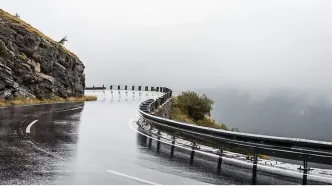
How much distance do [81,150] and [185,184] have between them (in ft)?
14.1

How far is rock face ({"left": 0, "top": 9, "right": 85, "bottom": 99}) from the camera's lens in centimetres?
3070

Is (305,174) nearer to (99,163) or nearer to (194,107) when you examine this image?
(99,163)

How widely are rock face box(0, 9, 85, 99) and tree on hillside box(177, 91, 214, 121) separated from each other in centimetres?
1292

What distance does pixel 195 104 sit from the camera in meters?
41.4

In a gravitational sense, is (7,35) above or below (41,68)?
above

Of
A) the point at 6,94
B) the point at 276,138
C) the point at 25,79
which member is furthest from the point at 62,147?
the point at 25,79

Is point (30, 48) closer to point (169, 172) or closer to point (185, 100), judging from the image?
point (185, 100)

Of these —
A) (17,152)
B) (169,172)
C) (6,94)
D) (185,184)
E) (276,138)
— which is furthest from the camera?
(6,94)

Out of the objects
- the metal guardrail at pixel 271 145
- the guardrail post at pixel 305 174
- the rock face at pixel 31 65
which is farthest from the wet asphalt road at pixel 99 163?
the rock face at pixel 31 65

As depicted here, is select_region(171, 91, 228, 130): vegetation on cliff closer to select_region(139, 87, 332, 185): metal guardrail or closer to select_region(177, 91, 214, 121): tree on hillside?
select_region(177, 91, 214, 121): tree on hillside

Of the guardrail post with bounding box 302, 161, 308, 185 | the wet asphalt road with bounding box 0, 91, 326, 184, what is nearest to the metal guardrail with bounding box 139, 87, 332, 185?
the guardrail post with bounding box 302, 161, 308, 185

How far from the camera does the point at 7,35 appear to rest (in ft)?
111

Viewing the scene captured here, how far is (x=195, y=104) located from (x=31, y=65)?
691 inches

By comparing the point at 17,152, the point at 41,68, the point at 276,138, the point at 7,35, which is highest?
the point at 7,35
